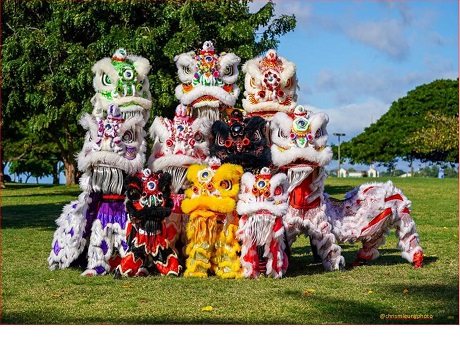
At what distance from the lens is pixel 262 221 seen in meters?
8.70

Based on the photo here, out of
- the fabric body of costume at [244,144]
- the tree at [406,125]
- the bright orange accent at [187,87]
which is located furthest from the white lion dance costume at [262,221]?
the tree at [406,125]

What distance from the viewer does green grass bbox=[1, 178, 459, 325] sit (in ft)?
22.8

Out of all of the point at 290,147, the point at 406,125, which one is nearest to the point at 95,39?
the point at 290,147

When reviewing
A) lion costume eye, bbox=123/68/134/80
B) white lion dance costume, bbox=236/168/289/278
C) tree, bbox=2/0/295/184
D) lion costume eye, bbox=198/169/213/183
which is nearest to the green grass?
white lion dance costume, bbox=236/168/289/278

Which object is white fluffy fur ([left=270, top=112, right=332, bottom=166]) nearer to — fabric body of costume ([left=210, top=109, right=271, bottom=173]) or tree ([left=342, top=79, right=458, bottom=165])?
fabric body of costume ([left=210, top=109, right=271, bottom=173])

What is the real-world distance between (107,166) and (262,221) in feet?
6.11

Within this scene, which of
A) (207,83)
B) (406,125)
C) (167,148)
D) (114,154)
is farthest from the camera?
(406,125)

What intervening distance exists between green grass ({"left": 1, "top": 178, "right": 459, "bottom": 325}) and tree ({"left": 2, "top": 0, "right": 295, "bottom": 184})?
8.22m

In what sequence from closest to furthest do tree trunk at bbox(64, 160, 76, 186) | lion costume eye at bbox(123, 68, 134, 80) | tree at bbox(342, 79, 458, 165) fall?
lion costume eye at bbox(123, 68, 134, 80) → tree trunk at bbox(64, 160, 76, 186) → tree at bbox(342, 79, 458, 165)

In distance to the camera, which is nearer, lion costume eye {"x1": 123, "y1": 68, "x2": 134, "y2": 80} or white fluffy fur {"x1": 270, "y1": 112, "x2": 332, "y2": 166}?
white fluffy fur {"x1": 270, "y1": 112, "x2": 332, "y2": 166}

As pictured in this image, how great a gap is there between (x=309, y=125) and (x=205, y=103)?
144 centimetres

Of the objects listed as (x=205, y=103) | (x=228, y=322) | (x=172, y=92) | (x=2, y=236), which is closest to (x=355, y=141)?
(x=172, y=92)

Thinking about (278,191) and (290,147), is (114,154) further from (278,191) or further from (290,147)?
(290,147)

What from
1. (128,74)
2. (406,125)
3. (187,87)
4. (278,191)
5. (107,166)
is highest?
(406,125)
